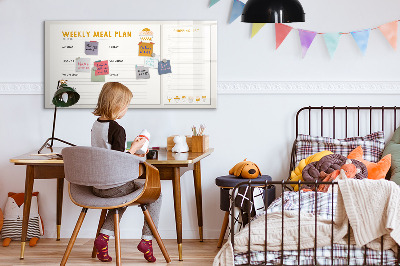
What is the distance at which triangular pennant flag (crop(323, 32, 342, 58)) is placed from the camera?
430 centimetres

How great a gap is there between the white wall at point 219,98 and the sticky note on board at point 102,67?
0.31 metres

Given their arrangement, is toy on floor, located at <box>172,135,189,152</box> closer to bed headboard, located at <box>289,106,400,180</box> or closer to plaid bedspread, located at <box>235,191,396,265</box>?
bed headboard, located at <box>289,106,400,180</box>

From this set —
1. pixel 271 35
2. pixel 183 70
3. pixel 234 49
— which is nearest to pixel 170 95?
pixel 183 70

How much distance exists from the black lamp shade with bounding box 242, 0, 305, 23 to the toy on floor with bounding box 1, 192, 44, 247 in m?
2.16

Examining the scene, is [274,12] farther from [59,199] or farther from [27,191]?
[59,199]

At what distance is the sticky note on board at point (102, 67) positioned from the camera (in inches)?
173

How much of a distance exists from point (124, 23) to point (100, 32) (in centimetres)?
18

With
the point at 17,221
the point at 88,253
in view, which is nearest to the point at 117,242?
the point at 88,253

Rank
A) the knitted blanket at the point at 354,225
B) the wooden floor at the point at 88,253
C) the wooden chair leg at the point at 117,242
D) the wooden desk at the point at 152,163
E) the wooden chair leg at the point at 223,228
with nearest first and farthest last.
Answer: the knitted blanket at the point at 354,225, the wooden chair leg at the point at 117,242, the wooden desk at the point at 152,163, the wooden floor at the point at 88,253, the wooden chair leg at the point at 223,228

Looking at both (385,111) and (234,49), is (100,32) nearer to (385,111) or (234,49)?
(234,49)

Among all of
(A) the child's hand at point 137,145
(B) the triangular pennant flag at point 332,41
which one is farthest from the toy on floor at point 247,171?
(B) the triangular pennant flag at point 332,41

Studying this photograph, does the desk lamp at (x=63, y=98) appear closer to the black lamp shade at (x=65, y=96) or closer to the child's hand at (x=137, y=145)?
the black lamp shade at (x=65, y=96)

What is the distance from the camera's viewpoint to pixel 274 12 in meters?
3.09

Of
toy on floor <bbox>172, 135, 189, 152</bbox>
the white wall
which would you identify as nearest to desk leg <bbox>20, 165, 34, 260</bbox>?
the white wall
